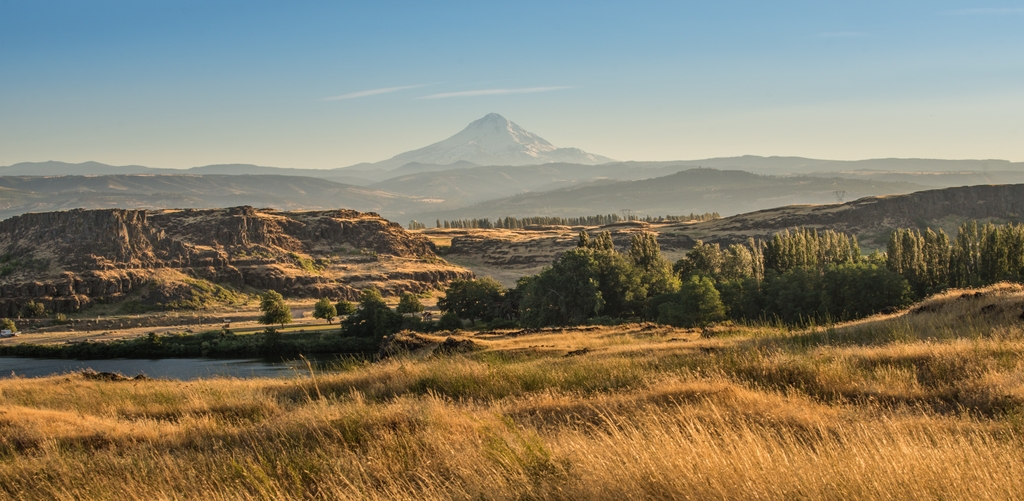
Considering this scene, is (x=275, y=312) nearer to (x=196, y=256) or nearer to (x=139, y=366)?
(x=139, y=366)

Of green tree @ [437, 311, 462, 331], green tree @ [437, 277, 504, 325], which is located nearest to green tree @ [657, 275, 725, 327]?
green tree @ [437, 311, 462, 331]

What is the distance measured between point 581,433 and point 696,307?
52.1 metres

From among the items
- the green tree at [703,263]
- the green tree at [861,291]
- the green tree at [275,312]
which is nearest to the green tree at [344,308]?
the green tree at [275,312]

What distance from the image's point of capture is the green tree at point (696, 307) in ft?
195

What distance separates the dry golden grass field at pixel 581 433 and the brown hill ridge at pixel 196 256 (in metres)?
102

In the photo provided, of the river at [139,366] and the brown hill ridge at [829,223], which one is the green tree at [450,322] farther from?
the brown hill ridge at [829,223]

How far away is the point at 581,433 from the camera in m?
10.3

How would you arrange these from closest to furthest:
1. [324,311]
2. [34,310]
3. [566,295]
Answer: [566,295]
[324,311]
[34,310]

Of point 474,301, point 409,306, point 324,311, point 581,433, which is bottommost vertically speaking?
point 324,311

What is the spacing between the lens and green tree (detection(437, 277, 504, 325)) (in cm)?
8869

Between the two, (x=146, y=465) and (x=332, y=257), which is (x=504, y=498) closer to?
(x=146, y=465)

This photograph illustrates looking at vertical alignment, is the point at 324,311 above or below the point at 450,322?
below

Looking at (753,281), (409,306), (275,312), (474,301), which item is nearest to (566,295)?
(753,281)

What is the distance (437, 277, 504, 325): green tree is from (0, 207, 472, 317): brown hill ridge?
38.3m
